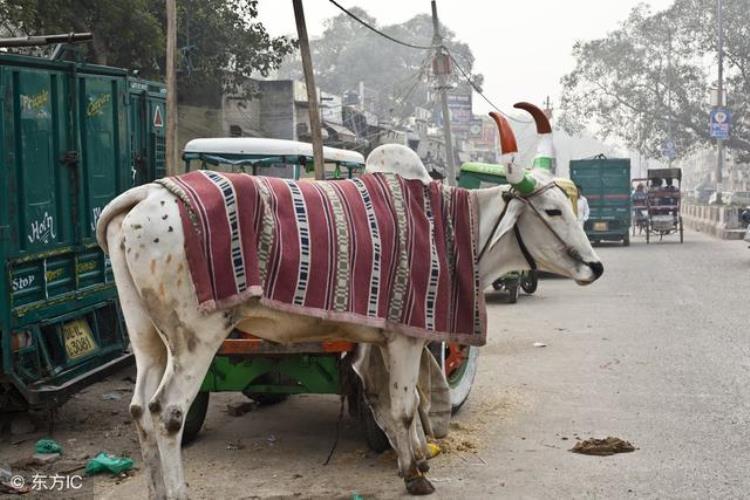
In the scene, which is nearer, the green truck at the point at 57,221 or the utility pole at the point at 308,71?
the green truck at the point at 57,221

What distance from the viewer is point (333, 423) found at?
22.8 feet

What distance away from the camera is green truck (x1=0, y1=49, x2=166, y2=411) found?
619cm

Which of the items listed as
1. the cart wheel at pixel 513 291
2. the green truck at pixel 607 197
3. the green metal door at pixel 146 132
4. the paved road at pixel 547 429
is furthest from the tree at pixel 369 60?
the green metal door at pixel 146 132

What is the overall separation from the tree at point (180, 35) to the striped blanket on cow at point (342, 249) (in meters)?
8.51

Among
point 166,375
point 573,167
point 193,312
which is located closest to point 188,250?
point 193,312

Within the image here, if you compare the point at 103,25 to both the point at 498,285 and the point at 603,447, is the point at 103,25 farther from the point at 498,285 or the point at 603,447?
the point at 603,447

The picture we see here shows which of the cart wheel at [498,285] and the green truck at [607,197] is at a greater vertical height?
the green truck at [607,197]

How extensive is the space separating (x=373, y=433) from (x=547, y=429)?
1.47 metres

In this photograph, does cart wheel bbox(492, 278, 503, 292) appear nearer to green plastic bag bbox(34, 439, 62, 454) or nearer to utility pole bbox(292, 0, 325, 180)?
utility pole bbox(292, 0, 325, 180)

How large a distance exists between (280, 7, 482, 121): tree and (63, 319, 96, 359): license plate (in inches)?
2198

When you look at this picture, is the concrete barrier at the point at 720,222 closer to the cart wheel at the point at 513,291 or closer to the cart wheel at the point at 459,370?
the cart wheel at the point at 513,291

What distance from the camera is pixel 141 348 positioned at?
4.76 m

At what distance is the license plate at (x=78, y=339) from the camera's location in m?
6.82

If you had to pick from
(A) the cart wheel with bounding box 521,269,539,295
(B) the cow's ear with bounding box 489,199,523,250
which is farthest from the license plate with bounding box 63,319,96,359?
(A) the cart wheel with bounding box 521,269,539,295
